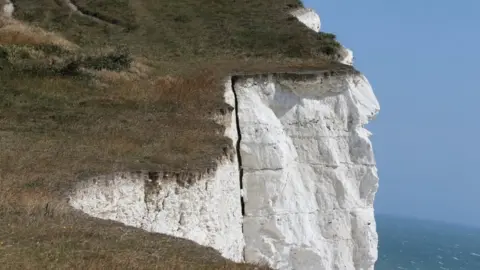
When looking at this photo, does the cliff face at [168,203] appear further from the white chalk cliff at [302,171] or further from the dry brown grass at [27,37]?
the dry brown grass at [27,37]

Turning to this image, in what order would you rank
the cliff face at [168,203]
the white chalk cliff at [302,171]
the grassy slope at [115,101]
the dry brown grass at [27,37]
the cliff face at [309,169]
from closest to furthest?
the grassy slope at [115,101]
the cliff face at [168,203]
the white chalk cliff at [302,171]
the cliff face at [309,169]
the dry brown grass at [27,37]

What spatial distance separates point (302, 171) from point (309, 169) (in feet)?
1.24

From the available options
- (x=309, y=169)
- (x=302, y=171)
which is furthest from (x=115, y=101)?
(x=309, y=169)

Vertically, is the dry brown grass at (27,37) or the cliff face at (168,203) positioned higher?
the dry brown grass at (27,37)

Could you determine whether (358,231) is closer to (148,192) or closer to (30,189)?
(148,192)

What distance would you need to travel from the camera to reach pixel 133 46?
3675cm

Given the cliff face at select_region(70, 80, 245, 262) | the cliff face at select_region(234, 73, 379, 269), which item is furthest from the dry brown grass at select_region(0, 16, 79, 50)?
the cliff face at select_region(70, 80, 245, 262)

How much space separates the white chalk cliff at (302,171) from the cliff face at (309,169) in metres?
0.05

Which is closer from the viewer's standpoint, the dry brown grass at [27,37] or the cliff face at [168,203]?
the cliff face at [168,203]

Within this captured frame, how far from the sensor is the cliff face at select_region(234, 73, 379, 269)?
27188mm

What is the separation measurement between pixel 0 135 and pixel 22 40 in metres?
15.8

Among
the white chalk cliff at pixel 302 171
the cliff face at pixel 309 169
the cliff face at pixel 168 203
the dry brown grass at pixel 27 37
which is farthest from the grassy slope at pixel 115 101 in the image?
the cliff face at pixel 309 169

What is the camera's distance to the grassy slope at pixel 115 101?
11515 millimetres

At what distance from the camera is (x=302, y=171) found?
29312 millimetres
